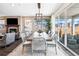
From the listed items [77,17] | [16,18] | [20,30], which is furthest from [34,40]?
[77,17]

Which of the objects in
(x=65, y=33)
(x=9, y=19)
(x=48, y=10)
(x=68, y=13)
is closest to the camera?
(x=9, y=19)

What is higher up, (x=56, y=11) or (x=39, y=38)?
(x=56, y=11)

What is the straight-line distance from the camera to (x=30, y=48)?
4.15 metres

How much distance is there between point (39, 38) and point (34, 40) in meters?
0.18

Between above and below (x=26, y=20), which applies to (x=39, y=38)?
below

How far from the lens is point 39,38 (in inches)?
169

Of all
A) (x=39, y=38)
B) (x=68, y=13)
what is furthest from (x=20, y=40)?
(x=68, y=13)

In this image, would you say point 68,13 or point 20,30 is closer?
point 20,30

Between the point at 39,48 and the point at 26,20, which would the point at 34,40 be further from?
the point at 26,20

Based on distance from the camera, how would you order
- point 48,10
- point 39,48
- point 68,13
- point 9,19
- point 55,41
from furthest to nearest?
point 68,13 < point 55,41 < point 39,48 < point 48,10 < point 9,19

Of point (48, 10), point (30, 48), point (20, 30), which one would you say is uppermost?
point (48, 10)

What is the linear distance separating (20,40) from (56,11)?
1.31 metres

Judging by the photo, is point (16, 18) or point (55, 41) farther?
point (55, 41)

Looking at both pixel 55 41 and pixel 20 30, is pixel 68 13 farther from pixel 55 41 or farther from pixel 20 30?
pixel 20 30
